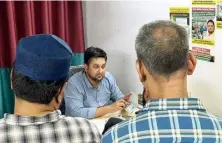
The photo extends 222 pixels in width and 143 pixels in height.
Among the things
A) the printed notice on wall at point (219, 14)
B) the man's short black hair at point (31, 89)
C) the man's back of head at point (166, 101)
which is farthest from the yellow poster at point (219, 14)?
the man's short black hair at point (31, 89)

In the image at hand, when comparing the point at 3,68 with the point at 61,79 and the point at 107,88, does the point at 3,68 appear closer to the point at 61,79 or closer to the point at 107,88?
the point at 107,88

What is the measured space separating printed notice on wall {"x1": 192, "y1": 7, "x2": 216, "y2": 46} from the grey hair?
1312 mm

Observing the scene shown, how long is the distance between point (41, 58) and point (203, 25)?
1.46m

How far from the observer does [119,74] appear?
311cm

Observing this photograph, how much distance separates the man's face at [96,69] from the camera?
8.38ft

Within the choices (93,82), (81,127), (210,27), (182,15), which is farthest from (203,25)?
(81,127)

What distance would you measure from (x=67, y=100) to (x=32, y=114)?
1.50 metres

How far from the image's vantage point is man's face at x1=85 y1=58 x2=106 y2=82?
2.55 meters

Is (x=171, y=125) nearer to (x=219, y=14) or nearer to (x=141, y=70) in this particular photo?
(x=141, y=70)

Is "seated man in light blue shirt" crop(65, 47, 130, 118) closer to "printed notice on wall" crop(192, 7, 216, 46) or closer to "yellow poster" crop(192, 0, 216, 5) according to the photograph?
"printed notice on wall" crop(192, 7, 216, 46)

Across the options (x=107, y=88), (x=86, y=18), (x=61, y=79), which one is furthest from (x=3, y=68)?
(x=61, y=79)

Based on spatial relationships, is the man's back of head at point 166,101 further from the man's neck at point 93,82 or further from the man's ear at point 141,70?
the man's neck at point 93,82

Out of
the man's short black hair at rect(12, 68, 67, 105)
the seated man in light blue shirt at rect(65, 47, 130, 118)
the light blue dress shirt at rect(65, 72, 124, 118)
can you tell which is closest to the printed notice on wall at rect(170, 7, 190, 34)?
the seated man in light blue shirt at rect(65, 47, 130, 118)

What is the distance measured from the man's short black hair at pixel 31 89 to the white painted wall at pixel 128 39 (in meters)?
1.40
